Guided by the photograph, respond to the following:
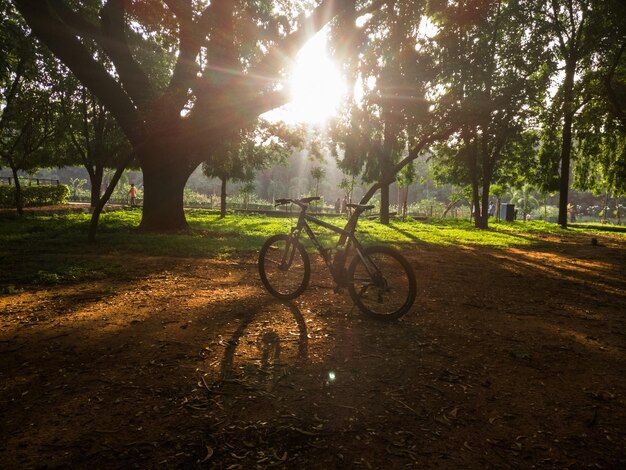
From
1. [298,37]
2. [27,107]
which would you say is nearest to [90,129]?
[27,107]

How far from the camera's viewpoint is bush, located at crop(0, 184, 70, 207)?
18545mm

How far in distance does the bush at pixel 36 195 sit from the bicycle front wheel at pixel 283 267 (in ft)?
67.4

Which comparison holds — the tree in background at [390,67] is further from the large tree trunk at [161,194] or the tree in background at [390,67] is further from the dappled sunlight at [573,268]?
the large tree trunk at [161,194]

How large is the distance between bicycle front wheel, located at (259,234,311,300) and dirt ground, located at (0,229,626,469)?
25cm

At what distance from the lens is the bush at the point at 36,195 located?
1855cm

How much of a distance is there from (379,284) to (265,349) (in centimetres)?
162

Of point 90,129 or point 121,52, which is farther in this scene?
point 90,129

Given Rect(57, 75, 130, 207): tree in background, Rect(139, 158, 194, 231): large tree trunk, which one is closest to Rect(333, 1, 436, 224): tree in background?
Rect(139, 158, 194, 231): large tree trunk

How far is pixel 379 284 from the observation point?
4.20 meters

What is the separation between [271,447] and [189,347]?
5.30 ft

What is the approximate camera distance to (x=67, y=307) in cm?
436

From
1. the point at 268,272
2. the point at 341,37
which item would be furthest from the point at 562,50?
the point at 268,272

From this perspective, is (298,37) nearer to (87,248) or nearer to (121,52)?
(121,52)

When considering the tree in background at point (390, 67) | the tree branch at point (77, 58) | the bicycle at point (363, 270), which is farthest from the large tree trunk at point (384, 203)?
the bicycle at point (363, 270)
